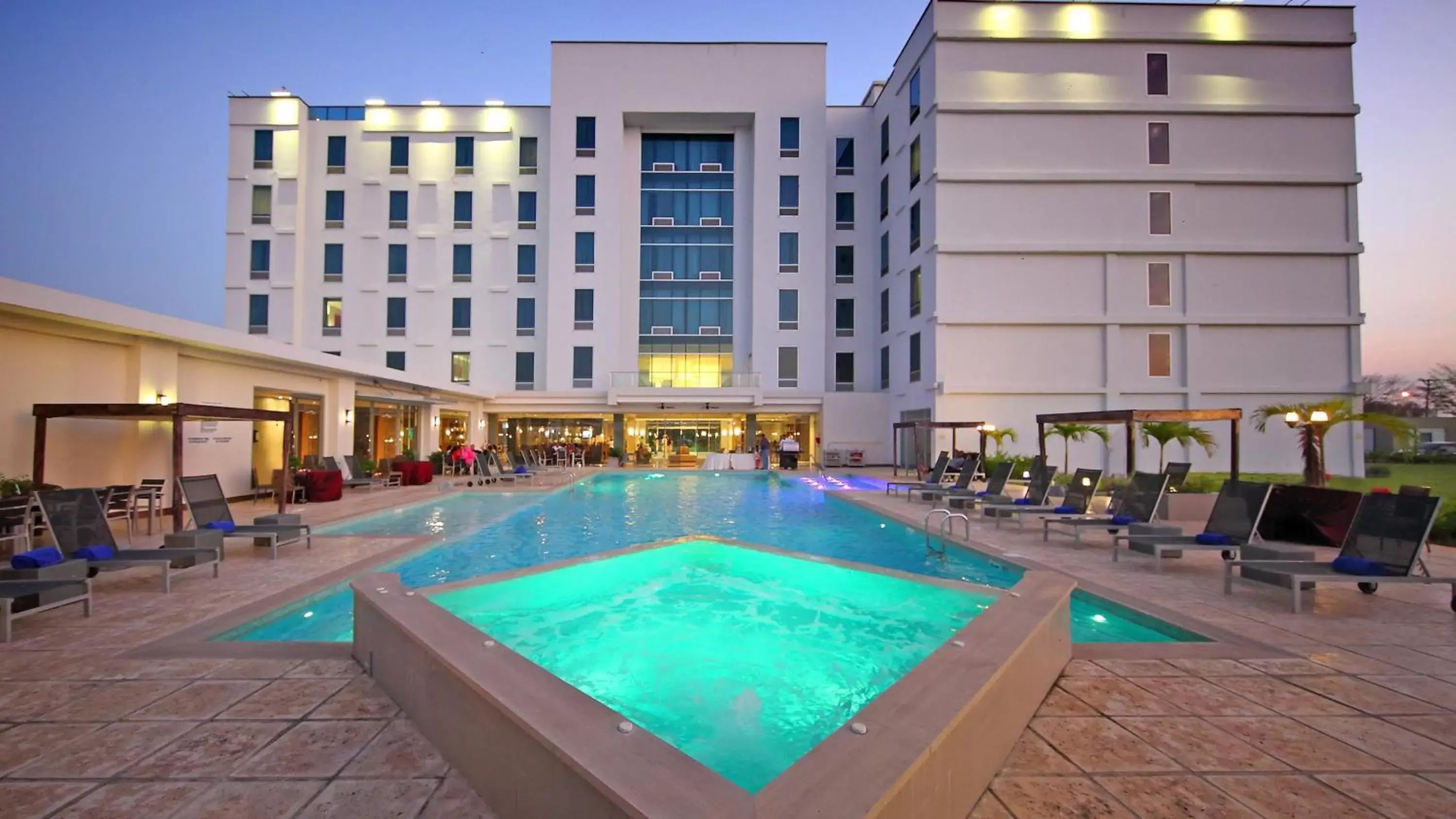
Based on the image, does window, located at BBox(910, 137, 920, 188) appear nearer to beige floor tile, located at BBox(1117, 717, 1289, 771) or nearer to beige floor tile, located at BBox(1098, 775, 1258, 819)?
beige floor tile, located at BBox(1117, 717, 1289, 771)

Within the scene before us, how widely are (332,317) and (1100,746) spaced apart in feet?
108

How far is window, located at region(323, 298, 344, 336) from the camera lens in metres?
28.3

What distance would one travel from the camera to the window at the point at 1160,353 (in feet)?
71.7

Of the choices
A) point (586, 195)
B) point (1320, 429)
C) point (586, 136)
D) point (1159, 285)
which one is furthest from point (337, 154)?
point (1320, 429)

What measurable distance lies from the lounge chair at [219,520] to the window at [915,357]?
20.6m

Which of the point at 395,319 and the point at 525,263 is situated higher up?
the point at 525,263

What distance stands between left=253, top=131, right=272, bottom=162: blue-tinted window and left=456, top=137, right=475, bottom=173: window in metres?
8.06

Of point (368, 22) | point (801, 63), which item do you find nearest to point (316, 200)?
point (801, 63)

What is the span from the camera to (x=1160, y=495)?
8.06 meters

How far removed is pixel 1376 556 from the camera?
17.8 ft

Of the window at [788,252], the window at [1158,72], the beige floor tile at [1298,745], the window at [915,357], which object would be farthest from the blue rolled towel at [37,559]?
the window at [1158,72]

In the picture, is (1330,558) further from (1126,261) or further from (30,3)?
(30,3)

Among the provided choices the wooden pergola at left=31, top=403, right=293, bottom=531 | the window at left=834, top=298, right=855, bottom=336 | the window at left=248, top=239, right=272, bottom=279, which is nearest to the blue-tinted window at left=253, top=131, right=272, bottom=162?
the window at left=248, top=239, right=272, bottom=279

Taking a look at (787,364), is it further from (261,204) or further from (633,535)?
(261,204)
